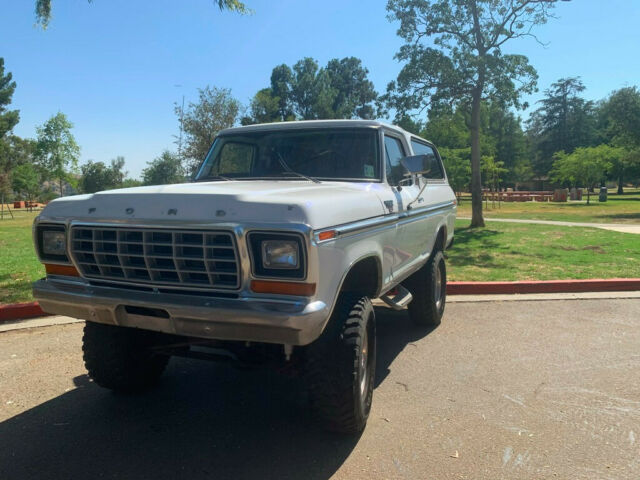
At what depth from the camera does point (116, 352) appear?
3.51m

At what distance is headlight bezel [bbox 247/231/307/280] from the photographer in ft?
8.13

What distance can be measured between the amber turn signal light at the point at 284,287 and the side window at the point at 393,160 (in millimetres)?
1723

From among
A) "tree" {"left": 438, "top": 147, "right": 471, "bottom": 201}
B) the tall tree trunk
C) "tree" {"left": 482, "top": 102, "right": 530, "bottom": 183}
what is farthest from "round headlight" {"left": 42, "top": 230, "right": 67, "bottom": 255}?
"tree" {"left": 482, "top": 102, "right": 530, "bottom": 183}

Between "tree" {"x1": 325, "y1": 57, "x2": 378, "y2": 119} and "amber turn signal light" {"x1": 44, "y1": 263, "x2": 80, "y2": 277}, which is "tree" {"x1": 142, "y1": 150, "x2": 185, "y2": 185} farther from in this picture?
"amber turn signal light" {"x1": 44, "y1": 263, "x2": 80, "y2": 277}

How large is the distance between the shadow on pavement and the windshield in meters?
1.70

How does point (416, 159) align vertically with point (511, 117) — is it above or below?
below

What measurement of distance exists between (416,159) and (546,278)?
4.70 metres

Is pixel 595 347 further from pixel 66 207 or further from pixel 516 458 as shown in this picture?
pixel 66 207

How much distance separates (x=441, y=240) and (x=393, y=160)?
185 cm

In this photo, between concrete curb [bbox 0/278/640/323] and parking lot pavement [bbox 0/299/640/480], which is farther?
concrete curb [bbox 0/278/640/323]

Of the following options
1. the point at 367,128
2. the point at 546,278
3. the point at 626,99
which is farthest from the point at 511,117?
the point at 367,128

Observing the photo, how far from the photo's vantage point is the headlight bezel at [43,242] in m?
3.06

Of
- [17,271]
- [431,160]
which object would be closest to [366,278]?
[431,160]

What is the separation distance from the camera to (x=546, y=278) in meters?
7.52
